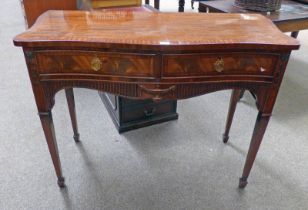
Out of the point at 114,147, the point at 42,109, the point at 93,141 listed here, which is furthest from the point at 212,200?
the point at 42,109

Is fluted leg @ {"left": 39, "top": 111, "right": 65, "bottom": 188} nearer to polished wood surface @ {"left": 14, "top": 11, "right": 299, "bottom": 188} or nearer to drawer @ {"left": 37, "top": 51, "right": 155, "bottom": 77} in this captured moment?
polished wood surface @ {"left": 14, "top": 11, "right": 299, "bottom": 188}

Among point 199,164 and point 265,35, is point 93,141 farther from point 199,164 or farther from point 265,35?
point 265,35

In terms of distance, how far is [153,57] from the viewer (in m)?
0.89

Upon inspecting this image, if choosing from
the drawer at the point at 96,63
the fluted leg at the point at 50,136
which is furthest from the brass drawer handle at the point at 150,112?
the drawer at the point at 96,63

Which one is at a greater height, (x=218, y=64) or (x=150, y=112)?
(x=218, y=64)

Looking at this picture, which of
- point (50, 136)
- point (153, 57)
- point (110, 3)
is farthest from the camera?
point (110, 3)

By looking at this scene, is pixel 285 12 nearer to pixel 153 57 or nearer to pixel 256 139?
pixel 256 139

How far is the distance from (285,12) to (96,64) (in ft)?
5.29

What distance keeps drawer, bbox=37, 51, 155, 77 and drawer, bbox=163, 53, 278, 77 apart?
7cm

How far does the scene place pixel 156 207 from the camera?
4.03ft

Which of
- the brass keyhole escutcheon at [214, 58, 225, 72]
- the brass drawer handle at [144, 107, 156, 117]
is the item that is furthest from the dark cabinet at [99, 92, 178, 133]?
the brass keyhole escutcheon at [214, 58, 225, 72]

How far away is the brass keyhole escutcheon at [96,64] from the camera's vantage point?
903 millimetres

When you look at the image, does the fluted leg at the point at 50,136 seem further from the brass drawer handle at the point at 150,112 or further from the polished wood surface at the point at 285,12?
the polished wood surface at the point at 285,12

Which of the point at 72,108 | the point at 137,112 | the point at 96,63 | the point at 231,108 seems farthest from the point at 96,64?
the point at 231,108
